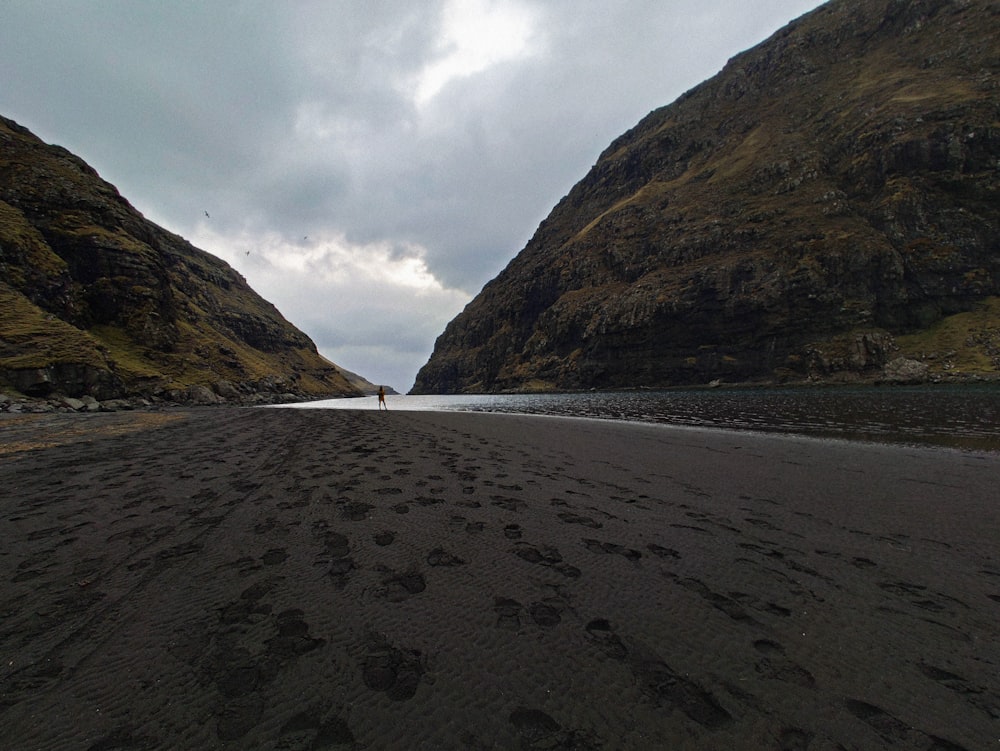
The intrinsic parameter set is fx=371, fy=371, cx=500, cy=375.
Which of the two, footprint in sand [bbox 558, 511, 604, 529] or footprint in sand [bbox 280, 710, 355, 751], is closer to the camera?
footprint in sand [bbox 280, 710, 355, 751]

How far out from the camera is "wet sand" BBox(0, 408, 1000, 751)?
287 cm

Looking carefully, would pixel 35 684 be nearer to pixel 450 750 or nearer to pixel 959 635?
pixel 450 750

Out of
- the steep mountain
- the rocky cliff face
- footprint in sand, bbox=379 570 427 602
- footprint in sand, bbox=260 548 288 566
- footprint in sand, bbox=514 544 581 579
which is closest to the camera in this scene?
footprint in sand, bbox=379 570 427 602

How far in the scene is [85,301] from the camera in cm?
6700

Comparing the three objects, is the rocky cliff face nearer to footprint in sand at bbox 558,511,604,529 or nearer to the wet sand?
the wet sand

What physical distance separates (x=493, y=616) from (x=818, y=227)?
147 metres

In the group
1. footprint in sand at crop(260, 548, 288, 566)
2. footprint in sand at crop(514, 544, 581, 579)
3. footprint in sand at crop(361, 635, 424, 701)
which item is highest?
footprint in sand at crop(260, 548, 288, 566)

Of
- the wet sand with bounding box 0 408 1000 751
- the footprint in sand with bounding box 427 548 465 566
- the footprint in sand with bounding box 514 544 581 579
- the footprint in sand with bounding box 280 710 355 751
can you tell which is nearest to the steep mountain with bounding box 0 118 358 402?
Result: the wet sand with bounding box 0 408 1000 751

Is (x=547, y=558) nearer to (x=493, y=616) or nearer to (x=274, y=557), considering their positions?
(x=493, y=616)

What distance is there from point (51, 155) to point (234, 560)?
127686 millimetres

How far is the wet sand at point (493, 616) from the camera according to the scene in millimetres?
2869

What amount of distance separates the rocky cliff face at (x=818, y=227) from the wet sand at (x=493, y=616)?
11799cm

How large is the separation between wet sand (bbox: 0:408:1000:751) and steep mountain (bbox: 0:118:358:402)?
5363 centimetres

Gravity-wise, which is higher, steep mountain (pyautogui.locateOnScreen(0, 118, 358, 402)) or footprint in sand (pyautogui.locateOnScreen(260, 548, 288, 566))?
steep mountain (pyautogui.locateOnScreen(0, 118, 358, 402))
